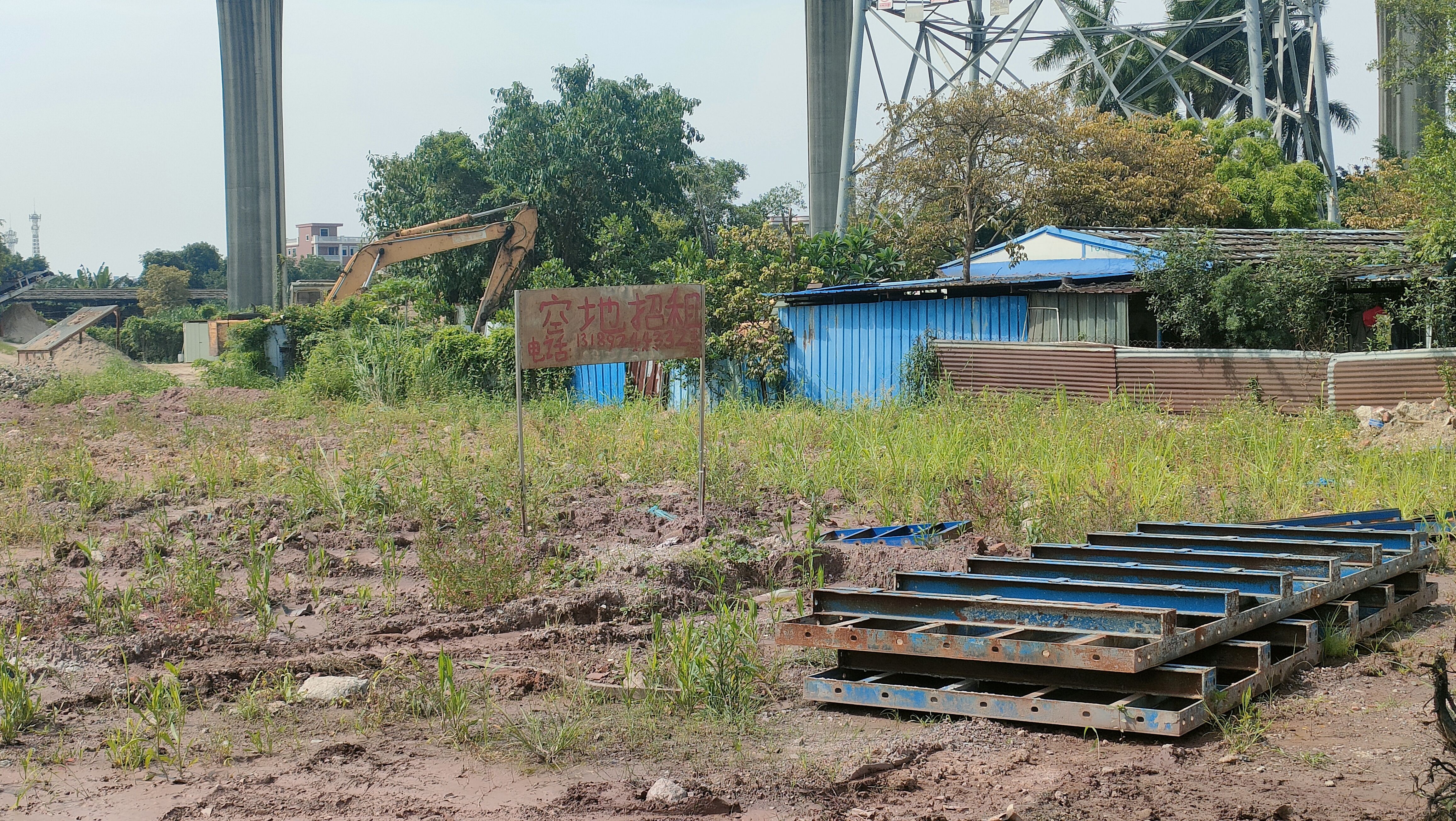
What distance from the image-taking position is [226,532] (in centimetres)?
827

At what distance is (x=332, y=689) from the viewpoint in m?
4.84

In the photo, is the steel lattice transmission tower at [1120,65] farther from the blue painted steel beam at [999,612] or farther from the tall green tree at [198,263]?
the tall green tree at [198,263]

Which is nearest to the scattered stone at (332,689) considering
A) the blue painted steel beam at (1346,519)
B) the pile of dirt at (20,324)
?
the blue painted steel beam at (1346,519)

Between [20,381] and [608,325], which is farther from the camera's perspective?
[20,381]

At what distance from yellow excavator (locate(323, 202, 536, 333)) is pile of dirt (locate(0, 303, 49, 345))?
33777mm

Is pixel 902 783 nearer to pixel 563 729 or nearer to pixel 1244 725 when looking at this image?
pixel 563 729

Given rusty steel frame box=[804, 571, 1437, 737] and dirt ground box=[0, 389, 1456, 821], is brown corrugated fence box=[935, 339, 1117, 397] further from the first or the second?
rusty steel frame box=[804, 571, 1437, 737]

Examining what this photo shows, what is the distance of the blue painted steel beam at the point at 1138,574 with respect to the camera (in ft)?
16.4

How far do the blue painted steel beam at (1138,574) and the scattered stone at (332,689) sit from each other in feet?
9.94

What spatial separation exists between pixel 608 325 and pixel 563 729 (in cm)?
473

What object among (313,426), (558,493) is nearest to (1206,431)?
(558,493)

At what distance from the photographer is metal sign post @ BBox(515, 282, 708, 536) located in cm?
804

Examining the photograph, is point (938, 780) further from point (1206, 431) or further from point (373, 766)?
point (1206, 431)

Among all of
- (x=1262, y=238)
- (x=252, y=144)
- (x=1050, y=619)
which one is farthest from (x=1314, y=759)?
(x=252, y=144)
